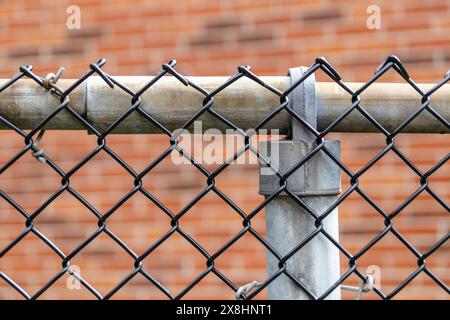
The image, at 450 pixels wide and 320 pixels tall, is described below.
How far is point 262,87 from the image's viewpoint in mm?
1265

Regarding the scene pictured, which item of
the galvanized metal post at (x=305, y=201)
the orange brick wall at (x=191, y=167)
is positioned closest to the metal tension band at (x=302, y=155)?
the galvanized metal post at (x=305, y=201)

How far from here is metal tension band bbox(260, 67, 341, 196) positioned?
126cm

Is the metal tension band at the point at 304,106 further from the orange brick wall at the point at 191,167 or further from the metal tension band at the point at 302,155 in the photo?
the orange brick wall at the point at 191,167

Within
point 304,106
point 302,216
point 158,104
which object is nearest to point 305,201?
point 302,216

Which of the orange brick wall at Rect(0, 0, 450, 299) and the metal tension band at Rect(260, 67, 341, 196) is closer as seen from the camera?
the metal tension band at Rect(260, 67, 341, 196)

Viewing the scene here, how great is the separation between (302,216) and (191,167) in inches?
87.4

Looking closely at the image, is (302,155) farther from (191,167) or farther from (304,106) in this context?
(191,167)

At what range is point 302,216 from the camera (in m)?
1.27

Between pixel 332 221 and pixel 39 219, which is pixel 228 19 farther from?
pixel 332 221

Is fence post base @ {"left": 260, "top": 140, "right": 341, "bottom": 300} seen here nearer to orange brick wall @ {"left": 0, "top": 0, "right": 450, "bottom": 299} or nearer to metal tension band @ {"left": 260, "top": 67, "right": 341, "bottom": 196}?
metal tension band @ {"left": 260, "top": 67, "right": 341, "bottom": 196}

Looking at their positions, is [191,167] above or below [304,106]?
below

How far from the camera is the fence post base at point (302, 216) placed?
1264 mm

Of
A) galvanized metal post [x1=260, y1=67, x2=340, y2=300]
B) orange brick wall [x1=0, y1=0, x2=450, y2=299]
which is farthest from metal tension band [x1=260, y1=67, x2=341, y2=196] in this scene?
orange brick wall [x1=0, y1=0, x2=450, y2=299]
